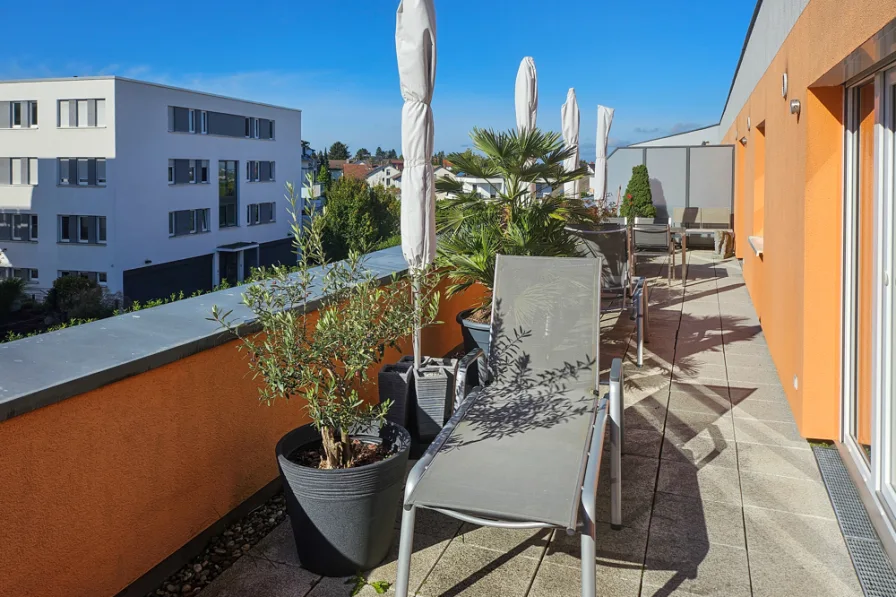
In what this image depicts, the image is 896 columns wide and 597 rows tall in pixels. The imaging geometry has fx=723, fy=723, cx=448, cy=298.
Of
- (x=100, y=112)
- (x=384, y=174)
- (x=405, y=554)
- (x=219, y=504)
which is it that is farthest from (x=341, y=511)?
(x=384, y=174)

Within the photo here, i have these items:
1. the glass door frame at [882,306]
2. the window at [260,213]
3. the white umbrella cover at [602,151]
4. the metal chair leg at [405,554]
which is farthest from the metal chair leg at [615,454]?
the window at [260,213]

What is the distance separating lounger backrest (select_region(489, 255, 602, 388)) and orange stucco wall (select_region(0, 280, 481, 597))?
1335 millimetres

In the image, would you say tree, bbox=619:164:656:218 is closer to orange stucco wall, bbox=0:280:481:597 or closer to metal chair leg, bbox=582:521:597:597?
orange stucco wall, bbox=0:280:481:597

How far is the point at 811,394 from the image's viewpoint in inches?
170

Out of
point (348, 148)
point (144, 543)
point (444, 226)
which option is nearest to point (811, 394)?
point (444, 226)

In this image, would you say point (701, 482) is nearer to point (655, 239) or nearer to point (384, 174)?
point (655, 239)

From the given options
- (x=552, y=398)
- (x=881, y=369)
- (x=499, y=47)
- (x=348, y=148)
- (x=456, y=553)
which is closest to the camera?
(x=456, y=553)

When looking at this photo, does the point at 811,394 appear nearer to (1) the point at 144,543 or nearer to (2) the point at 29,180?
(1) the point at 144,543

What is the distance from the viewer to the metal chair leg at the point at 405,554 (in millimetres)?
2627

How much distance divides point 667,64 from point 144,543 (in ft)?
152

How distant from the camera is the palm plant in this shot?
5965 millimetres

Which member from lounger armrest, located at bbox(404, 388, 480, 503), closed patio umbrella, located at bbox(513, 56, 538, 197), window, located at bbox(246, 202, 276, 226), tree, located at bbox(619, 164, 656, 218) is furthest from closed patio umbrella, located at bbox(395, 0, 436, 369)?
window, located at bbox(246, 202, 276, 226)

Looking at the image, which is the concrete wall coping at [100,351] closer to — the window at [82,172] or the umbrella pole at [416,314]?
the umbrella pole at [416,314]

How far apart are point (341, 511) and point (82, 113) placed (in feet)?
156
